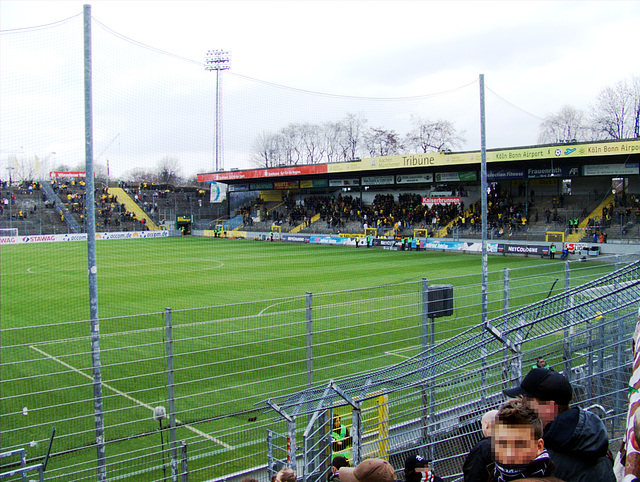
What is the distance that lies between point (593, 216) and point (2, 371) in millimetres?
38502

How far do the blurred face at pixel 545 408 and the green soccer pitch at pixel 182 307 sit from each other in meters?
4.34

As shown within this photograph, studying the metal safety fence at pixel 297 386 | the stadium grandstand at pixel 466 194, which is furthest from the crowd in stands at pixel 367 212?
the metal safety fence at pixel 297 386

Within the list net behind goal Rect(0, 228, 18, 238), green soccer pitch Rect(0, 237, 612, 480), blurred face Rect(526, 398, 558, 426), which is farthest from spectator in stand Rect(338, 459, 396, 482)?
net behind goal Rect(0, 228, 18, 238)

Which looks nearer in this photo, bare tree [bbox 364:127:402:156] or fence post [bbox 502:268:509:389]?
fence post [bbox 502:268:509:389]

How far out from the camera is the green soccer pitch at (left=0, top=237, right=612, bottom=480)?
8.84 metres

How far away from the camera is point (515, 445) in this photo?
7.64 feet

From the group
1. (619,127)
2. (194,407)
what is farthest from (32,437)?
(619,127)

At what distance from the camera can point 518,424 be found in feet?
7.61

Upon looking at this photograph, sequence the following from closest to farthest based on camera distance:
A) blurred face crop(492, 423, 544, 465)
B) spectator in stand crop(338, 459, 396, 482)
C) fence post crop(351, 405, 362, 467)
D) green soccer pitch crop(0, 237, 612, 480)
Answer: blurred face crop(492, 423, 544, 465), spectator in stand crop(338, 459, 396, 482), fence post crop(351, 405, 362, 467), green soccer pitch crop(0, 237, 612, 480)

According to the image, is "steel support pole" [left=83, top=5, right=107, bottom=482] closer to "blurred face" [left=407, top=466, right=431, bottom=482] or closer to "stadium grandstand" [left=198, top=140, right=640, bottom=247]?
"blurred face" [left=407, top=466, right=431, bottom=482]

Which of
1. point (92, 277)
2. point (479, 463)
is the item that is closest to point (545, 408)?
point (479, 463)

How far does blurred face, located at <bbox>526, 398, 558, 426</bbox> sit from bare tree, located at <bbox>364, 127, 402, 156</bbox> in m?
67.0

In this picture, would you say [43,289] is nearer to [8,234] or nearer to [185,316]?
[185,316]

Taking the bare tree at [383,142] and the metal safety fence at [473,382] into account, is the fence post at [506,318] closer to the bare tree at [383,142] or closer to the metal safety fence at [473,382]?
the metal safety fence at [473,382]
